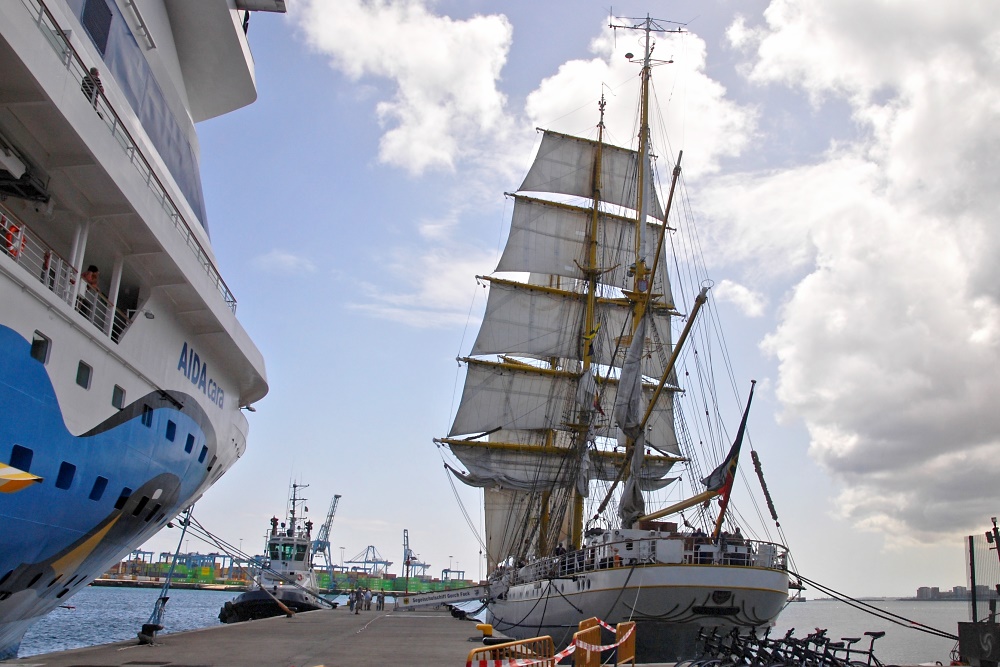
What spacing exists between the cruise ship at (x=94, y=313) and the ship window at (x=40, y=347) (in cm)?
2

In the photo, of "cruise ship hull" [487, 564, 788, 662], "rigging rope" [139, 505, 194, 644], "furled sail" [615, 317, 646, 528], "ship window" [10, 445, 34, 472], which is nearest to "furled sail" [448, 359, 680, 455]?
"furled sail" [615, 317, 646, 528]

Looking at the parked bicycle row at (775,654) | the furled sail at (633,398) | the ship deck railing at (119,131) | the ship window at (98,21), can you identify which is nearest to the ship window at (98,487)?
the ship deck railing at (119,131)

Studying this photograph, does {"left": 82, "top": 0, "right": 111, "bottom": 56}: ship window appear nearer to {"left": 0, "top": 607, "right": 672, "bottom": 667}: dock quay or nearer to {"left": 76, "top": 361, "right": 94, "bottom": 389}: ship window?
{"left": 76, "top": 361, "right": 94, "bottom": 389}: ship window

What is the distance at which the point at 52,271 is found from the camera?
37.1 ft

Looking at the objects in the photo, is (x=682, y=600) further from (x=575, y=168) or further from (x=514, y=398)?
(x=575, y=168)

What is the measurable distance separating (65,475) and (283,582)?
3164 cm

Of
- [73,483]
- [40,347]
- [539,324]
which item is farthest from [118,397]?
[539,324]

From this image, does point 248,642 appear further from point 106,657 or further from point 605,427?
point 605,427

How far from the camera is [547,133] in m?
53.1

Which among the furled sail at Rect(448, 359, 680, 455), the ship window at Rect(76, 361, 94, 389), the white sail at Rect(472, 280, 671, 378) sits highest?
the white sail at Rect(472, 280, 671, 378)

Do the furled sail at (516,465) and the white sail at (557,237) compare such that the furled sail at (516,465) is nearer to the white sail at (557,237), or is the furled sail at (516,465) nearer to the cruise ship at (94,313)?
the white sail at (557,237)

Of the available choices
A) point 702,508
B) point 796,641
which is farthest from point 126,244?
point 702,508

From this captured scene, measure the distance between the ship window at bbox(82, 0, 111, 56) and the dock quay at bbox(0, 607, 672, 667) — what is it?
1047 cm

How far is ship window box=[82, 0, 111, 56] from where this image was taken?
1384 cm
